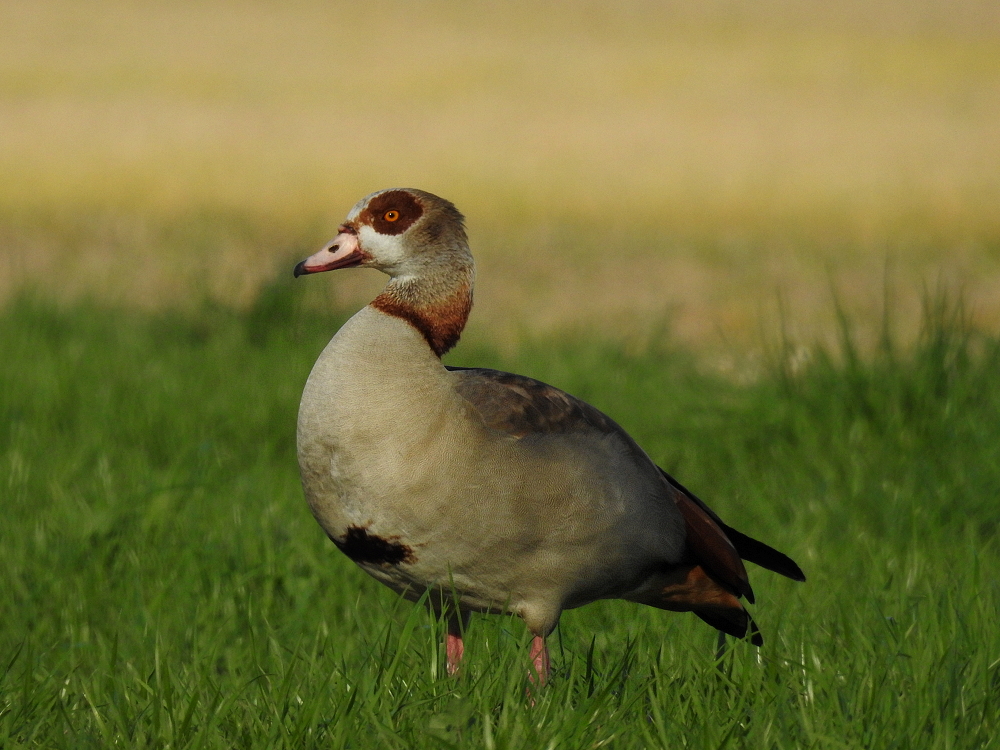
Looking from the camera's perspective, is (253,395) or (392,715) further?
(253,395)

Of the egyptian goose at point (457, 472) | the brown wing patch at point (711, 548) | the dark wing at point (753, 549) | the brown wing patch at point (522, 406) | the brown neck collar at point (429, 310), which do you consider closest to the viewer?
the egyptian goose at point (457, 472)

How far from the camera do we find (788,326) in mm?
9117

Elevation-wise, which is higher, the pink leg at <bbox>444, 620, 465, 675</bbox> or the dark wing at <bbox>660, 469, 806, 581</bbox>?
the dark wing at <bbox>660, 469, 806, 581</bbox>

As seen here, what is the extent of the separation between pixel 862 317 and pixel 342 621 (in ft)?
20.4

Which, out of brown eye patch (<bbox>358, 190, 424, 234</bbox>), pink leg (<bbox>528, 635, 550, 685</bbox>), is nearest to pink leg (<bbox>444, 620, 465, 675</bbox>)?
pink leg (<bbox>528, 635, 550, 685</bbox>)

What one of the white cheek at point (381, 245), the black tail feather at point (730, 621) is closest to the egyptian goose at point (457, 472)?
the white cheek at point (381, 245)

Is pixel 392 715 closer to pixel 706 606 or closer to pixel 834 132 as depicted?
pixel 706 606

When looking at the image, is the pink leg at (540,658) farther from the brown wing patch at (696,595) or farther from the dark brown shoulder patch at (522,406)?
the dark brown shoulder patch at (522,406)

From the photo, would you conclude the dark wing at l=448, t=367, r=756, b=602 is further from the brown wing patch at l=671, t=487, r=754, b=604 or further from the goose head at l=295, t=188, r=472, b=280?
the goose head at l=295, t=188, r=472, b=280

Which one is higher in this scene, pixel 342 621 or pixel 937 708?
pixel 937 708

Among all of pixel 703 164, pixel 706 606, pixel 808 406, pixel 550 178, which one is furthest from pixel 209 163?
pixel 706 606

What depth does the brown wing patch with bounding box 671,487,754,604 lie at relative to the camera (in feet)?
11.0

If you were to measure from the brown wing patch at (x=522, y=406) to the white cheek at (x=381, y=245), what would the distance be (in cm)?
34

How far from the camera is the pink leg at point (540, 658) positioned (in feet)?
9.86
